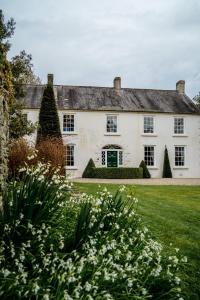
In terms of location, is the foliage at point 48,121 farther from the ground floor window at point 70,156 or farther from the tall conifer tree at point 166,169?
the tall conifer tree at point 166,169

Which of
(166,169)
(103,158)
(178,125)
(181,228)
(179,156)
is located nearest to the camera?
(181,228)

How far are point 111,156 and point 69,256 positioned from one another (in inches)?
1008

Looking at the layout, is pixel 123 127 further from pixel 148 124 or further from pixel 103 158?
pixel 103 158

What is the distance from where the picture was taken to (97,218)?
15.6 ft

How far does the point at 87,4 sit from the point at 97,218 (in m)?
9.42

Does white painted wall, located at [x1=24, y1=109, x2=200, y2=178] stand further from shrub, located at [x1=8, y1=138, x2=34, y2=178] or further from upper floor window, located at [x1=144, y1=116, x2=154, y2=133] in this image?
shrub, located at [x1=8, y1=138, x2=34, y2=178]

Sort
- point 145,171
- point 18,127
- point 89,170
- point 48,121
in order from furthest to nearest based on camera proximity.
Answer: point 145,171 → point 89,170 → point 48,121 → point 18,127

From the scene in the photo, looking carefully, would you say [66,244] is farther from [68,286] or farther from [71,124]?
[71,124]

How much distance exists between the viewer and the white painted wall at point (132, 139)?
29156mm

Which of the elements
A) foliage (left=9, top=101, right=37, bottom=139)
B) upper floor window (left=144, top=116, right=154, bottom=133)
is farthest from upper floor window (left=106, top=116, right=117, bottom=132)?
foliage (left=9, top=101, right=37, bottom=139)

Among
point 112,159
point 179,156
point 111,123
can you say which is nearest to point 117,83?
point 111,123

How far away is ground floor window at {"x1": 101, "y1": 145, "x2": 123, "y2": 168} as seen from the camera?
29.5 m

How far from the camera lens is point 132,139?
3022cm

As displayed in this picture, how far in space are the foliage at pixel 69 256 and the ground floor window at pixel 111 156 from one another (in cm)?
2423
